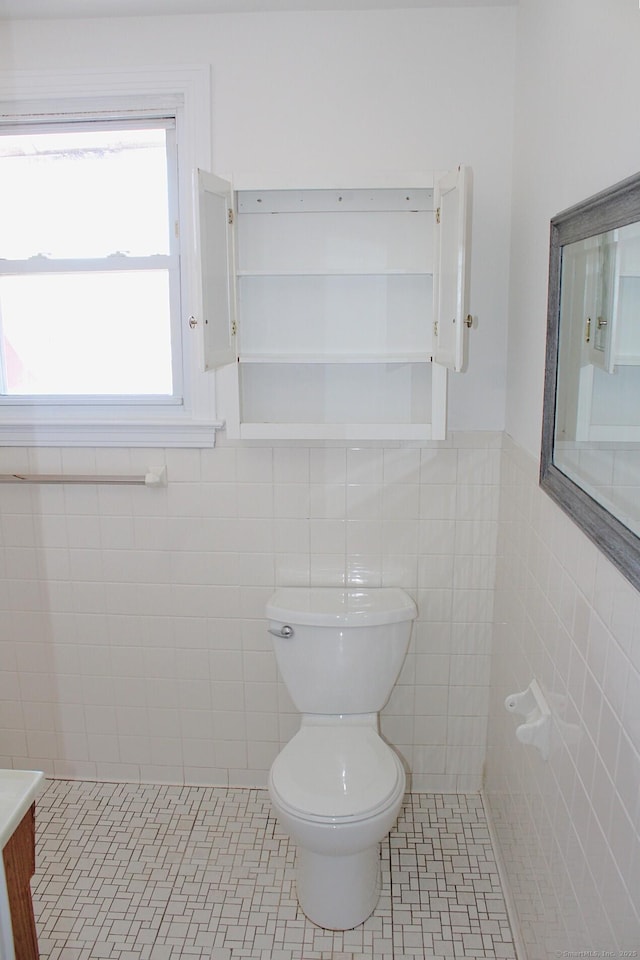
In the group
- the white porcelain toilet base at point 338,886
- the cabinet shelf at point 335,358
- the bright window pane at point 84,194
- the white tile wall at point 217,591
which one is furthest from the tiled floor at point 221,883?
the bright window pane at point 84,194

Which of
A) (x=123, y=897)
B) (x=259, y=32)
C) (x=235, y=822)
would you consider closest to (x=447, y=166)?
(x=259, y=32)

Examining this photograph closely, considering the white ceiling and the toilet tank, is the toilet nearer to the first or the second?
the toilet tank

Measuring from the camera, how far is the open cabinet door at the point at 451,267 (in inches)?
73.8

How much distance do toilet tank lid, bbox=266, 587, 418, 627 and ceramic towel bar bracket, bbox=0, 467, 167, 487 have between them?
1.74 ft

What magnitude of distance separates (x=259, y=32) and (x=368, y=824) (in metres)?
2.23

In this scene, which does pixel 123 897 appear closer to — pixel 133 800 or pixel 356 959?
pixel 133 800

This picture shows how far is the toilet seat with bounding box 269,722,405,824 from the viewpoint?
2.02 meters

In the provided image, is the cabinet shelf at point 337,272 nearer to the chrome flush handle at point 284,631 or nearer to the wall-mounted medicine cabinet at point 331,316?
the wall-mounted medicine cabinet at point 331,316

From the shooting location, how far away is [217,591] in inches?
104

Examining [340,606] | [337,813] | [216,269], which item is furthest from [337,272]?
[337,813]

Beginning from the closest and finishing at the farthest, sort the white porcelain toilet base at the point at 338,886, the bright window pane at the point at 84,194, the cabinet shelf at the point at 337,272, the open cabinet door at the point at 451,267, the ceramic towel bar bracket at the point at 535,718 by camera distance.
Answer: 1. the ceramic towel bar bracket at the point at 535,718
2. the open cabinet door at the point at 451,267
3. the white porcelain toilet base at the point at 338,886
4. the cabinet shelf at the point at 337,272
5. the bright window pane at the point at 84,194

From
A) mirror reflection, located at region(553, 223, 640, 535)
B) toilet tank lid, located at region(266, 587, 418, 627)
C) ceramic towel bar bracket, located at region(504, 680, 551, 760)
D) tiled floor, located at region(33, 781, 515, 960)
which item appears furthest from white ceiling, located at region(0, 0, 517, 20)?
tiled floor, located at region(33, 781, 515, 960)

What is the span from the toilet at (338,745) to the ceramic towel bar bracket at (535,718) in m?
0.47

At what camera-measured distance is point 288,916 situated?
2201 mm
